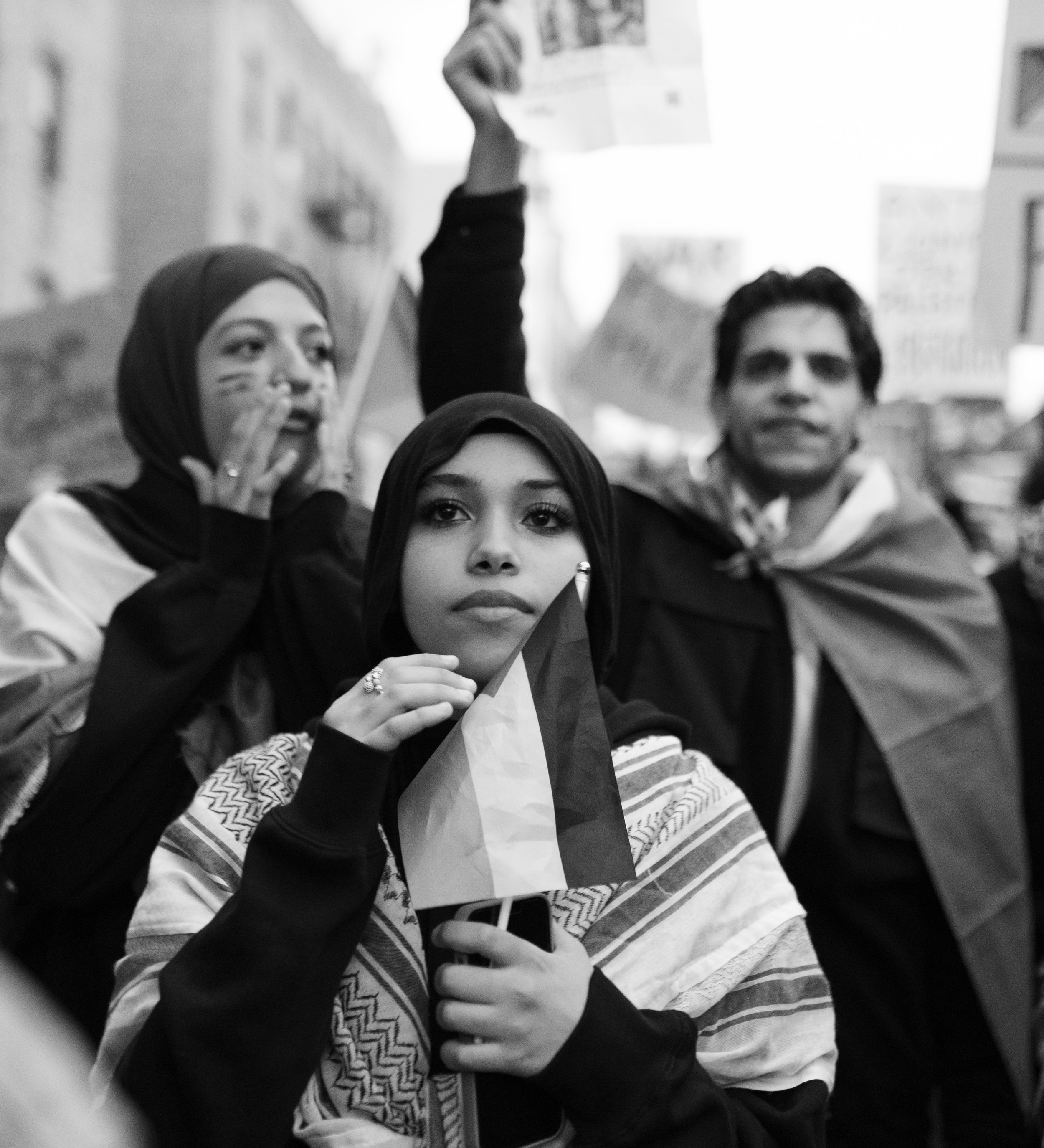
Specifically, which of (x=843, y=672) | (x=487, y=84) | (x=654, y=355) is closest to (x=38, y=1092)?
(x=487, y=84)

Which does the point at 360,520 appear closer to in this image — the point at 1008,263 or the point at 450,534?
the point at 450,534

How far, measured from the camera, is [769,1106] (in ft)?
6.35

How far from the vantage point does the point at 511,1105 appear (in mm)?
1838

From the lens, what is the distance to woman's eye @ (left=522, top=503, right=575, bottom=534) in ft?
6.81

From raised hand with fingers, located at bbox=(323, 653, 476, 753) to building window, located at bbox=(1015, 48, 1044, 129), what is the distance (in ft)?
8.85

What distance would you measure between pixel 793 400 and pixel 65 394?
8.89 ft

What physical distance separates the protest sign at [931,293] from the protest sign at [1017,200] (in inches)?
90.6

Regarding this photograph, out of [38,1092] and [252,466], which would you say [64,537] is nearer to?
[252,466]

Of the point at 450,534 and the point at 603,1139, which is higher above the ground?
the point at 450,534

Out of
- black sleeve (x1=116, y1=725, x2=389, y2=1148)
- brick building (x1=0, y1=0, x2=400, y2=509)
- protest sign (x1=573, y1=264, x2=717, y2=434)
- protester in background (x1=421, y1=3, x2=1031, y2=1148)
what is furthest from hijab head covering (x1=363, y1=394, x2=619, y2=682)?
brick building (x1=0, y1=0, x2=400, y2=509)

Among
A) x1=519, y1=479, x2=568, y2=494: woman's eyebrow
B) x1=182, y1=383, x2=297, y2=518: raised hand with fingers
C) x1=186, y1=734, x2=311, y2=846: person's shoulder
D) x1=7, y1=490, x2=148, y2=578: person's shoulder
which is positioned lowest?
x1=186, y1=734, x2=311, y2=846: person's shoulder

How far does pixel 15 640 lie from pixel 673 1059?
55.5 inches

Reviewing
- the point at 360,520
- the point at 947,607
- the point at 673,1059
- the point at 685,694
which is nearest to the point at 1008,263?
the point at 947,607

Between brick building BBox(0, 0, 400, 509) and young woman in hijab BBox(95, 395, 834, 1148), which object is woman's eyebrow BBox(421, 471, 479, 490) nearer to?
young woman in hijab BBox(95, 395, 834, 1148)
